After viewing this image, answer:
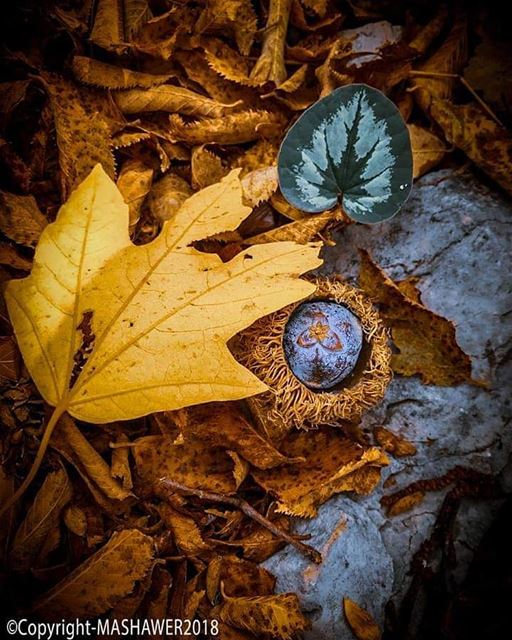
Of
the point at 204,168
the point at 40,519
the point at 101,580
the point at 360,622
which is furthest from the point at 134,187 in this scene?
the point at 360,622

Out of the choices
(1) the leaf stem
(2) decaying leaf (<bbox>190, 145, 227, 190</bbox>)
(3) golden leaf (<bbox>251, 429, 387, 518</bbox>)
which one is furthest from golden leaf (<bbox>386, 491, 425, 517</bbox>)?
(2) decaying leaf (<bbox>190, 145, 227, 190</bbox>)

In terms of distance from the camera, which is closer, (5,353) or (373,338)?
(5,353)

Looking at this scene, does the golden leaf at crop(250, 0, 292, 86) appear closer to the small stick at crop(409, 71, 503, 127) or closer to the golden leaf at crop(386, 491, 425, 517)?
the small stick at crop(409, 71, 503, 127)

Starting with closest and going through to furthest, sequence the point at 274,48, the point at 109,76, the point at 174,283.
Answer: the point at 174,283 < the point at 109,76 < the point at 274,48

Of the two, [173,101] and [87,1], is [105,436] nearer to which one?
[173,101]

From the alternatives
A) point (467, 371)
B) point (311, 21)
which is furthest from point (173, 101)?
point (467, 371)

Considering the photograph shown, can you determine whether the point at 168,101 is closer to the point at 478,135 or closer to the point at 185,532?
the point at 478,135
